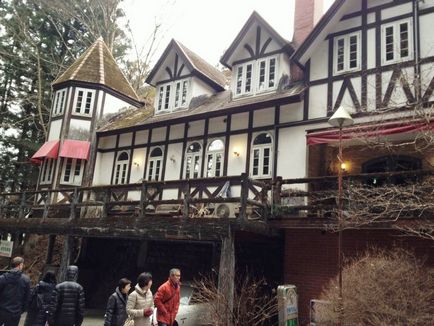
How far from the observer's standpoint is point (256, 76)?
1591 cm

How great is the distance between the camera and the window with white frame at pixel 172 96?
59.8 feet

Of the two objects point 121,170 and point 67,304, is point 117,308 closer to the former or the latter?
point 67,304

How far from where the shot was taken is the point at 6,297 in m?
6.95

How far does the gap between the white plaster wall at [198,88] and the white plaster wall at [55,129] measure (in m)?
7.25

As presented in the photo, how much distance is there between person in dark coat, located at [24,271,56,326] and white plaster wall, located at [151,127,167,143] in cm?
1083

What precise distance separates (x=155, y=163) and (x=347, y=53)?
917cm

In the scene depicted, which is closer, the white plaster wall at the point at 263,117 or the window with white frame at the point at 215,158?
the white plaster wall at the point at 263,117

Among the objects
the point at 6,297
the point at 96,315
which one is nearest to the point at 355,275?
the point at 6,297

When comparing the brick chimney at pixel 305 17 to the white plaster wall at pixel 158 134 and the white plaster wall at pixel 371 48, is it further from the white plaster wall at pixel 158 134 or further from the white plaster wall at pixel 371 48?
the white plaster wall at pixel 158 134

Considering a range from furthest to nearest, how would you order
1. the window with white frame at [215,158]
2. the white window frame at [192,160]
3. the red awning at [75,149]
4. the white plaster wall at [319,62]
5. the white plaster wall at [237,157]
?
the red awning at [75,149], the white window frame at [192,160], the window with white frame at [215,158], the white plaster wall at [237,157], the white plaster wall at [319,62]

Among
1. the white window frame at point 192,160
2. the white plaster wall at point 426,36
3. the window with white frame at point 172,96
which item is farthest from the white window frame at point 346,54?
the window with white frame at point 172,96

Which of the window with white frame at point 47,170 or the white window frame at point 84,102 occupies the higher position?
the white window frame at point 84,102

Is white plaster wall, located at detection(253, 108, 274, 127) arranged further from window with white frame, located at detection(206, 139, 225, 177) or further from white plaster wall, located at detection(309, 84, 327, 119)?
window with white frame, located at detection(206, 139, 225, 177)

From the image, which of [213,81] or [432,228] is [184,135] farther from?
[432,228]
